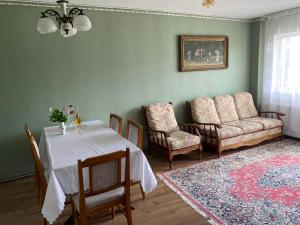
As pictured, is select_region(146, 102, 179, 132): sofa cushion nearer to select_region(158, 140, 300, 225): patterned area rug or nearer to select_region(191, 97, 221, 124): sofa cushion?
select_region(191, 97, 221, 124): sofa cushion

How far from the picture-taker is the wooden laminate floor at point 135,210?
2445 millimetres

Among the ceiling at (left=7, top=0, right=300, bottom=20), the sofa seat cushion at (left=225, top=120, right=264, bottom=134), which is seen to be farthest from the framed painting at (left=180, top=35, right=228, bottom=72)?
the sofa seat cushion at (left=225, top=120, right=264, bottom=134)

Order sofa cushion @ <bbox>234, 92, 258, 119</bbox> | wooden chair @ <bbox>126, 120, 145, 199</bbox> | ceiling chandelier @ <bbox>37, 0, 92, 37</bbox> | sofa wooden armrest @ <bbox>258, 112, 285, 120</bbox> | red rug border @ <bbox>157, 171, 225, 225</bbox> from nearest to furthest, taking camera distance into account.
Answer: ceiling chandelier @ <bbox>37, 0, 92, 37</bbox> < red rug border @ <bbox>157, 171, 225, 225</bbox> < wooden chair @ <bbox>126, 120, 145, 199</bbox> < sofa wooden armrest @ <bbox>258, 112, 285, 120</bbox> < sofa cushion @ <bbox>234, 92, 258, 119</bbox>

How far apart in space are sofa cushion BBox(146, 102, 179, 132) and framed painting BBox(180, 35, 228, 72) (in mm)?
818

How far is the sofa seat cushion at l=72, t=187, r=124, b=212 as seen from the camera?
→ 1.98 m

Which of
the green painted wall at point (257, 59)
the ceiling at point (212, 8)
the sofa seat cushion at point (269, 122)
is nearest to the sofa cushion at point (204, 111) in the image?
the sofa seat cushion at point (269, 122)

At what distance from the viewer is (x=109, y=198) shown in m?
2.04

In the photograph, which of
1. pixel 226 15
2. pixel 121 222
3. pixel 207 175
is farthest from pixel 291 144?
pixel 121 222

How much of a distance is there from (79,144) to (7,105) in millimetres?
1488

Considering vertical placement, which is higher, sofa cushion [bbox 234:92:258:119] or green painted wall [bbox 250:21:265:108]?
green painted wall [bbox 250:21:265:108]

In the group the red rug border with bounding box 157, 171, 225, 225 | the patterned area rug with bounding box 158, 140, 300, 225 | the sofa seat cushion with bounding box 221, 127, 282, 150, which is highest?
the sofa seat cushion with bounding box 221, 127, 282, 150

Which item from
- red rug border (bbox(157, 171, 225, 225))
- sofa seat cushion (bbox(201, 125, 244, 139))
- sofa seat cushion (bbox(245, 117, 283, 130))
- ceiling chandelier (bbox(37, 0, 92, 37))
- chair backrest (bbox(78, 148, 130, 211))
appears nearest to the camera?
chair backrest (bbox(78, 148, 130, 211))

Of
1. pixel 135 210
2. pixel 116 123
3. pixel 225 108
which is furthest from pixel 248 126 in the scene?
pixel 135 210

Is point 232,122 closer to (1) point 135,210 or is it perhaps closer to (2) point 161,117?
(2) point 161,117
